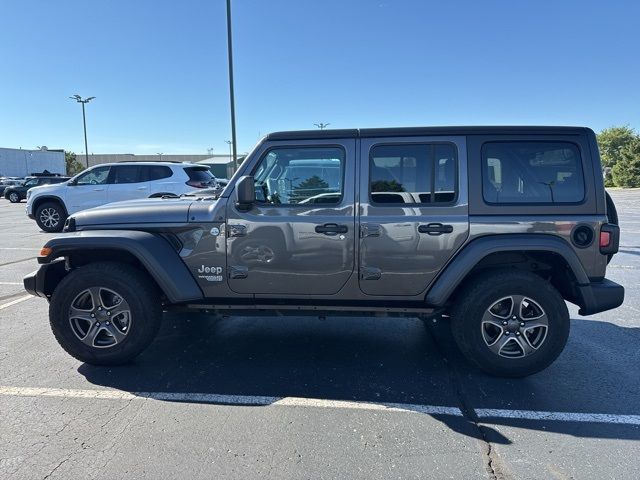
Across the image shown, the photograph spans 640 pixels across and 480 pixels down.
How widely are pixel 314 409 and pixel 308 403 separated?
0.09 meters

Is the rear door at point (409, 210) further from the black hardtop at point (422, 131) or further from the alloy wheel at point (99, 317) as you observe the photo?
the alloy wheel at point (99, 317)

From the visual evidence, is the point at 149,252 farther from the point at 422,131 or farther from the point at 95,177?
the point at 95,177

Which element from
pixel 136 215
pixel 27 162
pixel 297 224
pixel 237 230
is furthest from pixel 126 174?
pixel 27 162

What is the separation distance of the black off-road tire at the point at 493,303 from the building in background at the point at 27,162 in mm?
62634

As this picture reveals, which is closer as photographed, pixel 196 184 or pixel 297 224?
pixel 297 224

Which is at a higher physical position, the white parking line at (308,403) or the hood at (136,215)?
the hood at (136,215)

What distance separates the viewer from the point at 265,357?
3.92 metres

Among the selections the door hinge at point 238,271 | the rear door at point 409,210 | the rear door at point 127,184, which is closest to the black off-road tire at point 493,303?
the rear door at point 409,210

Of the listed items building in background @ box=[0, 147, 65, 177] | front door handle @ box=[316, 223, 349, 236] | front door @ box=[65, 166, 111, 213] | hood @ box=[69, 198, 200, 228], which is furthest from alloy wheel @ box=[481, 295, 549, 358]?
building in background @ box=[0, 147, 65, 177]

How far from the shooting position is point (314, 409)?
305 cm

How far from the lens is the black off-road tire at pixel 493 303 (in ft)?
11.2

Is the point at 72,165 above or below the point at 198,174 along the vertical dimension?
above

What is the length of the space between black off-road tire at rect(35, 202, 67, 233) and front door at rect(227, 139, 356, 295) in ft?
34.9

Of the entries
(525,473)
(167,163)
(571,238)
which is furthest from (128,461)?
(167,163)
